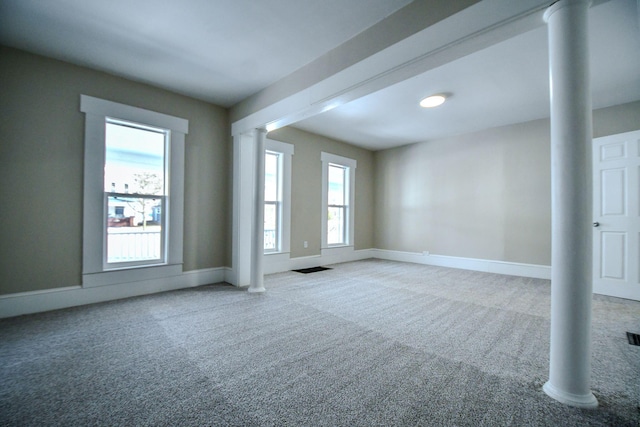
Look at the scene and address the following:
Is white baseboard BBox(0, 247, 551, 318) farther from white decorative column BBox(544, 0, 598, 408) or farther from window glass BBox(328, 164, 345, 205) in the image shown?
white decorative column BBox(544, 0, 598, 408)

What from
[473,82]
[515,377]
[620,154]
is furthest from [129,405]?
[620,154]

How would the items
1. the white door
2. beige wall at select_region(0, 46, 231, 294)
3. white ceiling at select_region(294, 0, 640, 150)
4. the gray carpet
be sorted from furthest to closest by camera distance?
1. the white door
2. beige wall at select_region(0, 46, 231, 294)
3. white ceiling at select_region(294, 0, 640, 150)
4. the gray carpet

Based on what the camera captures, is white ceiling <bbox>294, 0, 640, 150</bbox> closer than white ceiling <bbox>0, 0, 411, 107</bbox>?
No

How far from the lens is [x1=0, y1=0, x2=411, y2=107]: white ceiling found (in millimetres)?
2266

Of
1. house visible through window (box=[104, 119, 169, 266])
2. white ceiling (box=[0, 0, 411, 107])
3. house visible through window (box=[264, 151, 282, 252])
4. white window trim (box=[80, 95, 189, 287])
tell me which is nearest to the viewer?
white ceiling (box=[0, 0, 411, 107])

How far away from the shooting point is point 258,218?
3.91m

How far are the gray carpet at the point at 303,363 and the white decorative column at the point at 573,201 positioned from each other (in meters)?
0.24

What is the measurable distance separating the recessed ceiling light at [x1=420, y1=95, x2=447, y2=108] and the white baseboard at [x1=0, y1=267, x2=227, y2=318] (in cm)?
405

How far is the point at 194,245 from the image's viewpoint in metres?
4.11

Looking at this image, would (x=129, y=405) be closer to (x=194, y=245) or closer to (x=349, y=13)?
(x=194, y=245)

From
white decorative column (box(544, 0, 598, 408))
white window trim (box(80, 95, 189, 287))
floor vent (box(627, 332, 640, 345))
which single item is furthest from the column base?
white window trim (box(80, 95, 189, 287))

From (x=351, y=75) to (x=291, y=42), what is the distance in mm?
713

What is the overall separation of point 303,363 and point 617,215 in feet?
15.2

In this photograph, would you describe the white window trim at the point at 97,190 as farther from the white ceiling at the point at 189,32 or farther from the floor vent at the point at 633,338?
the floor vent at the point at 633,338
